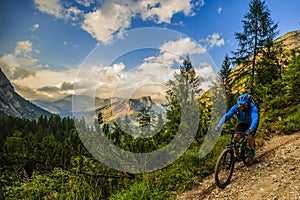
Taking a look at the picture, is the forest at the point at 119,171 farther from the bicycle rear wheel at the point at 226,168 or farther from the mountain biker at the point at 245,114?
the mountain biker at the point at 245,114

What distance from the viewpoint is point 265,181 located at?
20.2ft

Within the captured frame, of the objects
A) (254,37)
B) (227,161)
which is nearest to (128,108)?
(227,161)

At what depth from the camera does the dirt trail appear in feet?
18.2

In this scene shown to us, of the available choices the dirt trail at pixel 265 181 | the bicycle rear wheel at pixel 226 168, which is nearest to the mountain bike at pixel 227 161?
the bicycle rear wheel at pixel 226 168

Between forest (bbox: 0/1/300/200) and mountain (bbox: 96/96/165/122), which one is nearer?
forest (bbox: 0/1/300/200)

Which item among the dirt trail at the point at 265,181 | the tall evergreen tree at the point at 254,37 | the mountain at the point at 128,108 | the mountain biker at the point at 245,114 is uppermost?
the tall evergreen tree at the point at 254,37

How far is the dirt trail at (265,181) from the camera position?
556 cm

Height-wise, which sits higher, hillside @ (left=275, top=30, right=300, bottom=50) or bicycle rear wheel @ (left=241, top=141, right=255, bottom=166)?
hillside @ (left=275, top=30, right=300, bottom=50)

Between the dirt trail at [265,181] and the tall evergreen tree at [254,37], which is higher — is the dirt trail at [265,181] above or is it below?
Answer: below

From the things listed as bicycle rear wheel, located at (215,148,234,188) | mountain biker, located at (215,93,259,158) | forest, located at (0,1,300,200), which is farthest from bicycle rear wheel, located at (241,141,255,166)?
forest, located at (0,1,300,200)

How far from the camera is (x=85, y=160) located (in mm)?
7562

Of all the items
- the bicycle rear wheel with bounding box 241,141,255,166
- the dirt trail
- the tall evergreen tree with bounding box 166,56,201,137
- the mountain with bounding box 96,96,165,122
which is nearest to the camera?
the dirt trail

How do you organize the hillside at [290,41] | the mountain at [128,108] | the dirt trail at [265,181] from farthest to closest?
1. the hillside at [290,41]
2. the mountain at [128,108]
3. the dirt trail at [265,181]

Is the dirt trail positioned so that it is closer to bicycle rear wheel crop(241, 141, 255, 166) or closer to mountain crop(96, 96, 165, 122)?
bicycle rear wheel crop(241, 141, 255, 166)
